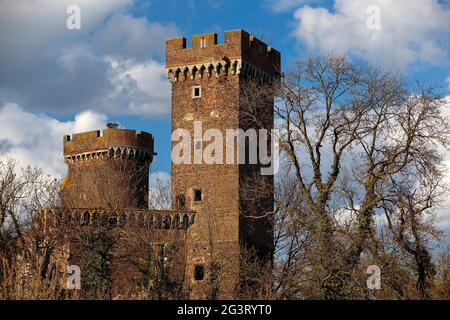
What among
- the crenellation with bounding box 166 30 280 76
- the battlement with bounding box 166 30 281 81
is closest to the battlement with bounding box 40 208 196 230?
the battlement with bounding box 166 30 281 81

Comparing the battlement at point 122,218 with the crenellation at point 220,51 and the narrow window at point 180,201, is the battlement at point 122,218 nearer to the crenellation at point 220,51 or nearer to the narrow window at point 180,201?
the narrow window at point 180,201

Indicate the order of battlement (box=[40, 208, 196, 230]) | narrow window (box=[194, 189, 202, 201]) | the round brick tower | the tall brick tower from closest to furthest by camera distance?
1. battlement (box=[40, 208, 196, 230])
2. the tall brick tower
3. narrow window (box=[194, 189, 202, 201])
4. the round brick tower

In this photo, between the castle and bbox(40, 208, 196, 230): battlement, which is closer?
bbox(40, 208, 196, 230): battlement

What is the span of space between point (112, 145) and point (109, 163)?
3.30 feet

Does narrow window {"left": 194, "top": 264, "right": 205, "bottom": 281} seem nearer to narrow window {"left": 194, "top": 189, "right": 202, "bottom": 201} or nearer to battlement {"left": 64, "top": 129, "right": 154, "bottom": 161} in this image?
narrow window {"left": 194, "top": 189, "right": 202, "bottom": 201}

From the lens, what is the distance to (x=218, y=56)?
37531 mm

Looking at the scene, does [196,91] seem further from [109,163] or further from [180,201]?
[109,163]

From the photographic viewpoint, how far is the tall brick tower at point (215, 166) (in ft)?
119

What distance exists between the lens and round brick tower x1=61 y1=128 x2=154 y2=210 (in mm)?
43719

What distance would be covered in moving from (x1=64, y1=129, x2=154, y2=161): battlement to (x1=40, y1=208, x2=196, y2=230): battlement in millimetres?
9423

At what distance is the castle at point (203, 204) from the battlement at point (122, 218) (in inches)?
1.7

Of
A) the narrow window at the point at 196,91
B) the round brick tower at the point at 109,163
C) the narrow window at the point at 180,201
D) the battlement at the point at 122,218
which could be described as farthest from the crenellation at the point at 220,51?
the round brick tower at the point at 109,163

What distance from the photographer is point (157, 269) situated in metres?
31.8

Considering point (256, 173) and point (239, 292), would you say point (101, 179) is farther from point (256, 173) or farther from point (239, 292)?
point (239, 292)
